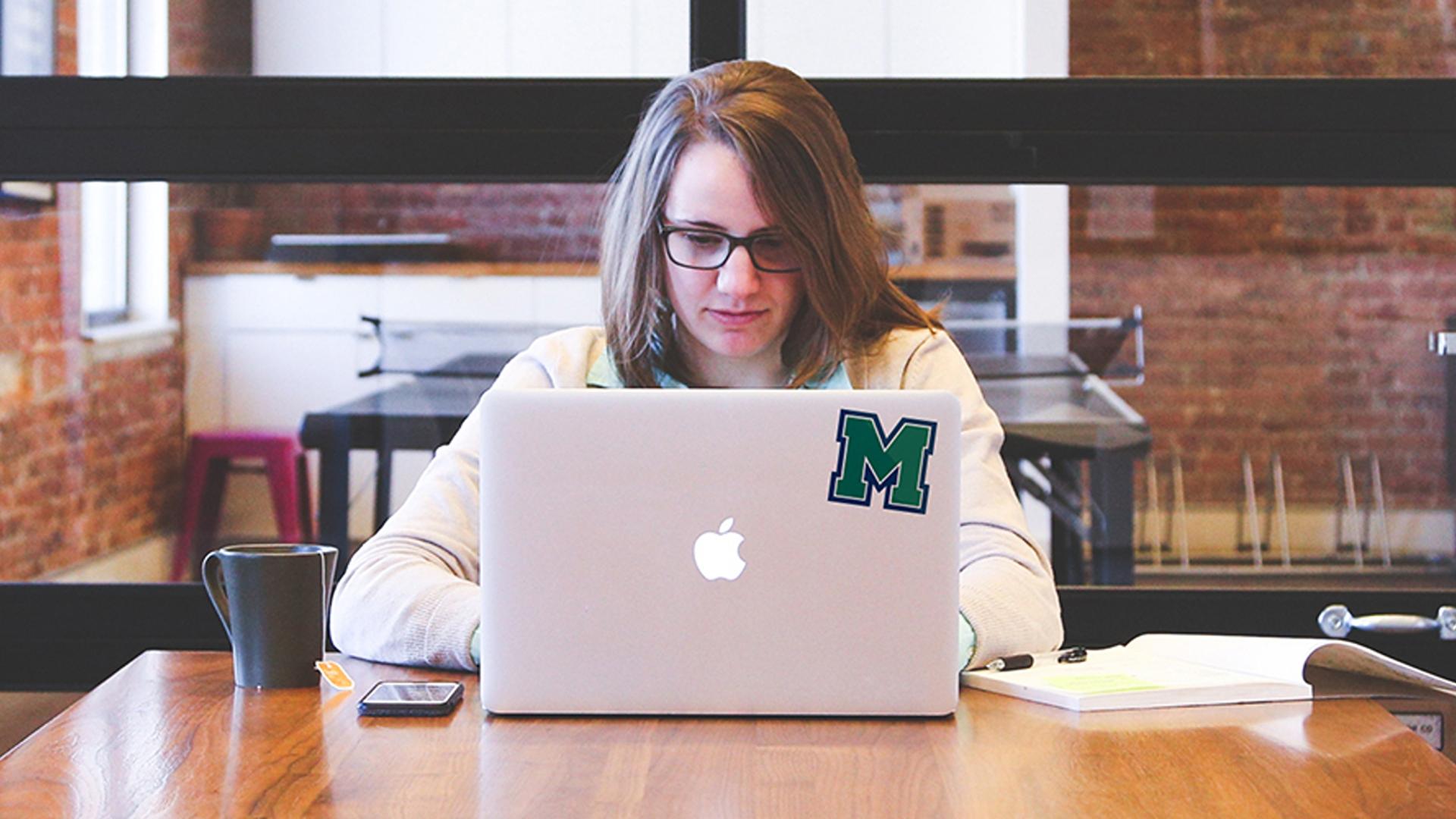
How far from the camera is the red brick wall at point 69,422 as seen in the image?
2438 mm

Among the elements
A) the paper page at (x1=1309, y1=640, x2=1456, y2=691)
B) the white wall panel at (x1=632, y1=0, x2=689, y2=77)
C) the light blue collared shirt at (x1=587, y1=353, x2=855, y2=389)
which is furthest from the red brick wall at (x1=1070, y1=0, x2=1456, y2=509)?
the paper page at (x1=1309, y1=640, x2=1456, y2=691)

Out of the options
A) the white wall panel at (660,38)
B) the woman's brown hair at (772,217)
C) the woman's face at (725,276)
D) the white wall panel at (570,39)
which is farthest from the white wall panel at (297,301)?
the woman's face at (725,276)

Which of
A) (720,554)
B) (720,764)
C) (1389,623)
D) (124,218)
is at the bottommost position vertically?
(1389,623)

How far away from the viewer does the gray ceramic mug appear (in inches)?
51.9

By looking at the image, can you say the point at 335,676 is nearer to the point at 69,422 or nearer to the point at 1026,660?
the point at 1026,660

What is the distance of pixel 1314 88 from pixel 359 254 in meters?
1.43

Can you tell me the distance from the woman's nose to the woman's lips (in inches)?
1.1

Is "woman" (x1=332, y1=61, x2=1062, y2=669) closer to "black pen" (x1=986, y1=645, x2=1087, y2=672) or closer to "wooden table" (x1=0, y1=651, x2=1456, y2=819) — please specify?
"black pen" (x1=986, y1=645, x2=1087, y2=672)

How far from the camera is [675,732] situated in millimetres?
1160

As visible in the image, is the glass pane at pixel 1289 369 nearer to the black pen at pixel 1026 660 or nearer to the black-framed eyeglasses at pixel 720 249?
the black-framed eyeglasses at pixel 720 249

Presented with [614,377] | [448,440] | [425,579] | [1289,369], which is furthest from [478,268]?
[1289,369]

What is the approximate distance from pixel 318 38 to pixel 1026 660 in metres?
1.52

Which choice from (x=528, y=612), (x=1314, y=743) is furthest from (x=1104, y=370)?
(x=528, y=612)

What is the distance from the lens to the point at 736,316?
180 cm
